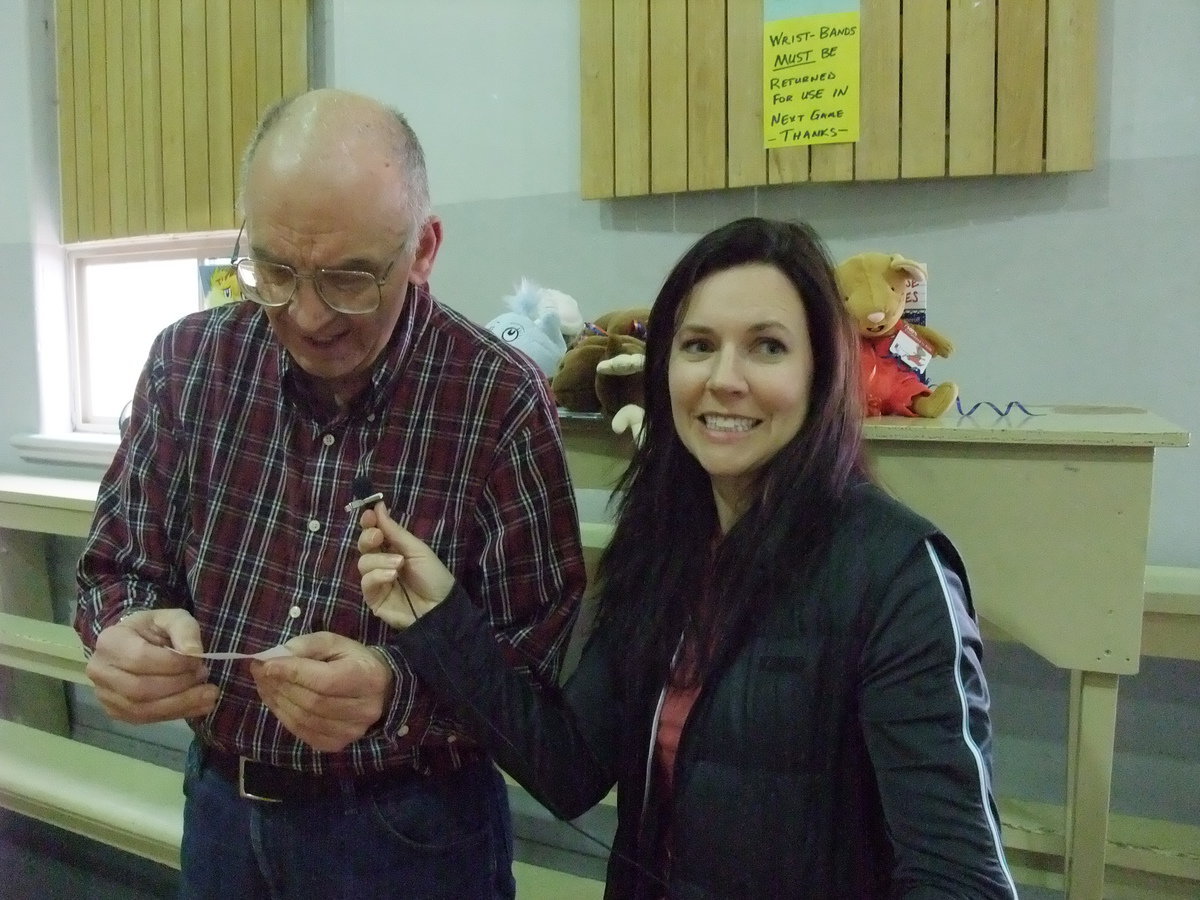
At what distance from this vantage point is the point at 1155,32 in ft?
4.28

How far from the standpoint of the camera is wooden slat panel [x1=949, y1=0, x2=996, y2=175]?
134cm

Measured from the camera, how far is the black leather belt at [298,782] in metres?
0.87

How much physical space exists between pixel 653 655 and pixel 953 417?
22.1 inches

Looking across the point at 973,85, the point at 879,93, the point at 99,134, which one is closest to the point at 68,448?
the point at 99,134

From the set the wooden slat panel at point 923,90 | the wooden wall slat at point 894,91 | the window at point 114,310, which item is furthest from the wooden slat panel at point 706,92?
the window at point 114,310

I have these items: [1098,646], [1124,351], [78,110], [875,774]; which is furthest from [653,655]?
[78,110]

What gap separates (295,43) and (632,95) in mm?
891

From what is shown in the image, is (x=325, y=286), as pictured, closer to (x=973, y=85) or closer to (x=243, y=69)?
(x=973, y=85)

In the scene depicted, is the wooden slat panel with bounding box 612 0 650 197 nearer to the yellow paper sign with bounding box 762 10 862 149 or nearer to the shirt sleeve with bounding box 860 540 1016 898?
the yellow paper sign with bounding box 762 10 862 149

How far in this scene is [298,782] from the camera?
2.88 feet

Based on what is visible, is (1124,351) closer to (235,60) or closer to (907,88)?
(907,88)

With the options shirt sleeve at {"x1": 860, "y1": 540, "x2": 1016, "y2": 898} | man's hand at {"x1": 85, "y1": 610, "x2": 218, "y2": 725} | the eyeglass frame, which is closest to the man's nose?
the eyeglass frame

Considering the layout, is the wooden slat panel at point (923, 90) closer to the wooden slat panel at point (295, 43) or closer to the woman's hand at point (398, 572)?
the woman's hand at point (398, 572)

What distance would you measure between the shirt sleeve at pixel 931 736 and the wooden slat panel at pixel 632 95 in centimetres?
111
